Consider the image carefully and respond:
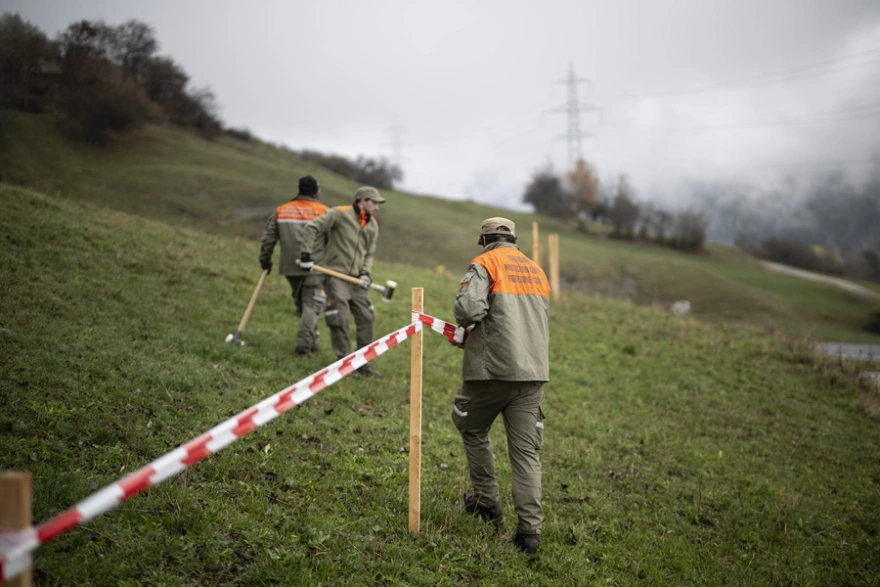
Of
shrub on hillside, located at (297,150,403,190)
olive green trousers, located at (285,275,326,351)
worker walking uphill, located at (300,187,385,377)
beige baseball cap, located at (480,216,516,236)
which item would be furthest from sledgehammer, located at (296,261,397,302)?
shrub on hillside, located at (297,150,403,190)

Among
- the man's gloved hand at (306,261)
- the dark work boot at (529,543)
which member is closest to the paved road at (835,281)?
the man's gloved hand at (306,261)

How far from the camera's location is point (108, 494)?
2490 millimetres

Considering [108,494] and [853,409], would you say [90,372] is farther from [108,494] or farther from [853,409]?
[853,409]

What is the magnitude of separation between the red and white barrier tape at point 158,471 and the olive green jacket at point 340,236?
13.7 feet

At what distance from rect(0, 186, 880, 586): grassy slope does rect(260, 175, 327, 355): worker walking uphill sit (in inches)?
18.8

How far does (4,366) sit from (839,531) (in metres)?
9.41

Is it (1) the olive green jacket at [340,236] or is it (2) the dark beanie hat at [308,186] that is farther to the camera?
(2) the dark beanie hat at [308,186]

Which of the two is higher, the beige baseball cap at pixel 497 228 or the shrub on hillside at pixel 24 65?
the shrub on hillside at pixel 24 65

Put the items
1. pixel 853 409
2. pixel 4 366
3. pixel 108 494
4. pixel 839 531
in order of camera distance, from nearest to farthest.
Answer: pixel 108 494
pixel 4 366
pixel 839 531
pixel 853 409

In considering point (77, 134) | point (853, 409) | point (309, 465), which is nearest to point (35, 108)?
point (77, 134)

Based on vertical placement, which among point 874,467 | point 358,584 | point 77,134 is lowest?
point 874,467

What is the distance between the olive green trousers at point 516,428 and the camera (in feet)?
16.9

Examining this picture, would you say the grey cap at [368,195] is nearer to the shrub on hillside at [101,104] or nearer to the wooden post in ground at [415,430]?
the wooden post in ground at [415,430]

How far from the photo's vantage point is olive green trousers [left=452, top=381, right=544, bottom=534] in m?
5.16
